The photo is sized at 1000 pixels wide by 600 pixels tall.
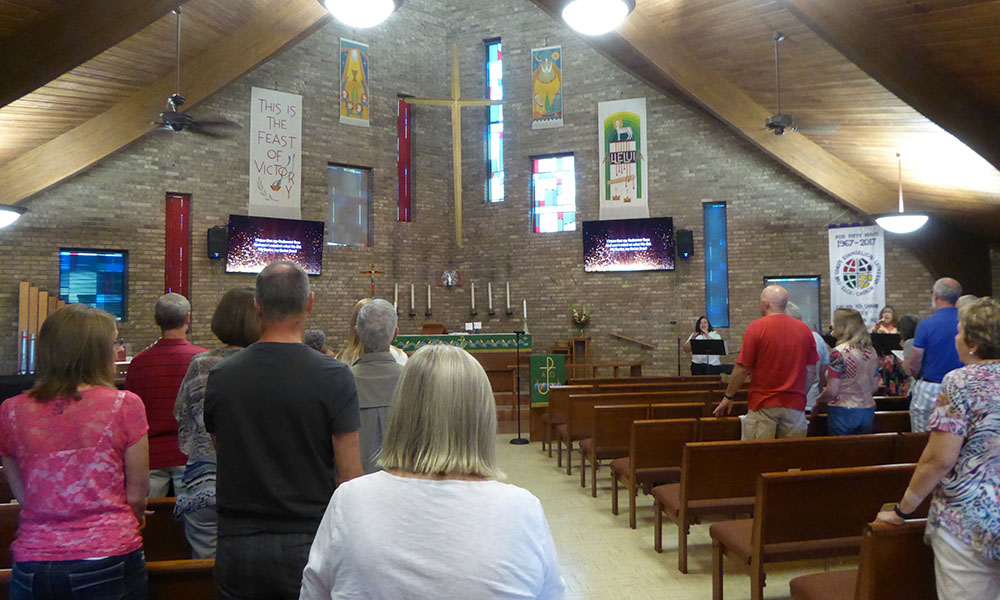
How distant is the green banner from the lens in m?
8.41

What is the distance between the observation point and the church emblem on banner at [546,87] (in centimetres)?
1305

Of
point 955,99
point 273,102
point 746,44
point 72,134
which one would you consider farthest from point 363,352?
point 273,102

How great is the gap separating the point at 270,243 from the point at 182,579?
33.2 feet

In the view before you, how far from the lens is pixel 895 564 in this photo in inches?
80.4

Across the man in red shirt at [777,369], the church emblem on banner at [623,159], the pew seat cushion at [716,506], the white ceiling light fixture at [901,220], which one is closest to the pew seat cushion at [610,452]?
the man in red shirt at [777,369]

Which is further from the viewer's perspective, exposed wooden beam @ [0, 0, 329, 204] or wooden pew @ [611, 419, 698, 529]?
exposed wooden beam @ [0, 0, 329, 204]

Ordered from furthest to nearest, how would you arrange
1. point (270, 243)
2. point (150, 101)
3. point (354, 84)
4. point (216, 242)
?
point (354, 84) < point (270, 243) < point (216, 242) < point (150, 101)

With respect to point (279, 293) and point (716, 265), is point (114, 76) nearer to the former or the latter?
point (279, 293)

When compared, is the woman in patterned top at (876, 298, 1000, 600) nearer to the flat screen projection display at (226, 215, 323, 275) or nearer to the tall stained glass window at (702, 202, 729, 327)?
the tall stained glass window at (702, 202, 729, 327)

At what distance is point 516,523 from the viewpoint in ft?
3.60

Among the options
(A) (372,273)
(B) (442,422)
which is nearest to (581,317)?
(A) (372,273)

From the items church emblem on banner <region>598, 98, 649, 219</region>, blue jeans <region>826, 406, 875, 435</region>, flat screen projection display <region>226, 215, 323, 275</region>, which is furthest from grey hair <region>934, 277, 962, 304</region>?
flat screen projection display <region>226, 215, 323, 275</region>

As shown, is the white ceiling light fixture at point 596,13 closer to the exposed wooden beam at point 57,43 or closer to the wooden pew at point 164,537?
the exposed wooden beam at point 57,43

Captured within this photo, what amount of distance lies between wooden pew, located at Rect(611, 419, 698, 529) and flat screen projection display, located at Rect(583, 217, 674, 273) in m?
8.21
